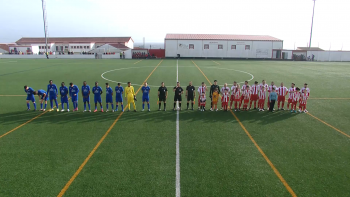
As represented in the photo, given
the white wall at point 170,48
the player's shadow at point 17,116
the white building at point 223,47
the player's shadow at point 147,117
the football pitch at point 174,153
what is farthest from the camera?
the white building at point 223,47

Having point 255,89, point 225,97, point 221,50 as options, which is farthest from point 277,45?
point 225,97

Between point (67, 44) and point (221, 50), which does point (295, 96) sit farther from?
point (67, 44)

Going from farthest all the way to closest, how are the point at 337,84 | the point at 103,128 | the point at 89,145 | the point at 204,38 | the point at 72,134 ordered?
the point at 204,38 < the point at 337,84 < the point at 103,128 < the point at 72,134 < the point at 89,145

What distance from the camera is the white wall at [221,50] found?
58.8 meters

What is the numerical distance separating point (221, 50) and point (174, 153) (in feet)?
178

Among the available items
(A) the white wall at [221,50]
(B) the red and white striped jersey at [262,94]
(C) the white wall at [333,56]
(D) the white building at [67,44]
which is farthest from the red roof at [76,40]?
(B) the red and white striped jersey at [262,94]

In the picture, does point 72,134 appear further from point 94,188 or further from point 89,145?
point 94,188

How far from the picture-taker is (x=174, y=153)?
814 cm

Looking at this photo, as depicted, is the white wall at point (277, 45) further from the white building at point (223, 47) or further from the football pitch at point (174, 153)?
the football pitch at point (174, 153)

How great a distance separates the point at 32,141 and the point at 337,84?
2458cm

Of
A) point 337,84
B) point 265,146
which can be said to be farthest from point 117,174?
point 337,84

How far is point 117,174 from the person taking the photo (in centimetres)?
684

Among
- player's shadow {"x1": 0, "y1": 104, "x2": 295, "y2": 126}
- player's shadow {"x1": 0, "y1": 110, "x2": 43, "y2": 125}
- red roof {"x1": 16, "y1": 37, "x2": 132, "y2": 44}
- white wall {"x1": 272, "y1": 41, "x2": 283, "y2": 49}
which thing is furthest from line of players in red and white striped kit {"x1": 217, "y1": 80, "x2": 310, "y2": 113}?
red roof {"x1": 16, "y1": 37, "x2": 132, "y2": 44}

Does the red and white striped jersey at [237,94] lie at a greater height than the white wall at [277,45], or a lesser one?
→ lesser
